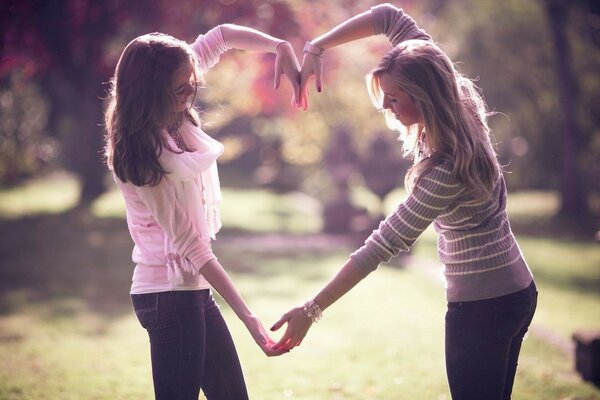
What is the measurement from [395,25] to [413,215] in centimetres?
109

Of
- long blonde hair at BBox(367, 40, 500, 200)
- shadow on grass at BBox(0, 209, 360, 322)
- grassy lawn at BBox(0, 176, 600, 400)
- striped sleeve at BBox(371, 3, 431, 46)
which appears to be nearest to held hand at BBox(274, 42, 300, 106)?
striped sleeve at BBox(371, 3, 431, 46)

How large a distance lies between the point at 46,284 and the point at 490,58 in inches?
630

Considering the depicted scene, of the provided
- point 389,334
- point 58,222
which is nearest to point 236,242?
point 58,222

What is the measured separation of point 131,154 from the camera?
8.25ft

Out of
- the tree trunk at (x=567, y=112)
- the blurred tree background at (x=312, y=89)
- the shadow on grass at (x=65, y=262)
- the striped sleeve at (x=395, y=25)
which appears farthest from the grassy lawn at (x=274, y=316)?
the tree trunk at (x=567, y=112)

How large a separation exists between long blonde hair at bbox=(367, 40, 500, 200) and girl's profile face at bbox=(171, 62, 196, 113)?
2.60 ft

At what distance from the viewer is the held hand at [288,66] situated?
331 centimetres

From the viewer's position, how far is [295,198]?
71.7 ft

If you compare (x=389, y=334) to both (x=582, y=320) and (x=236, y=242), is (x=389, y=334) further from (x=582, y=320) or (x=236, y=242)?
(x=236, y=242)

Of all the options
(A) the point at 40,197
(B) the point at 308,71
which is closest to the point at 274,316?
(B) the point at 308,71

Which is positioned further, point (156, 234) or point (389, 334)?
point (389, 334)

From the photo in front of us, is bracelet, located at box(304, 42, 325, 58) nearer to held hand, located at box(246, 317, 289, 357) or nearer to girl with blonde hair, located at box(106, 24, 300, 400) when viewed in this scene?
girl with blonde hair, located at box(106, 24, 300, 400)

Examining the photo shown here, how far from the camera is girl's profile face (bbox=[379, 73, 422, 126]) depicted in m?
→ 2.63

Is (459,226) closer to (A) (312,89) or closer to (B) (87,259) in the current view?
(B) (87,259)
